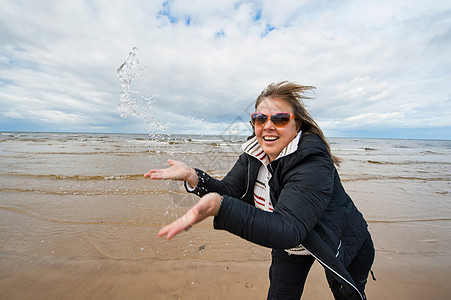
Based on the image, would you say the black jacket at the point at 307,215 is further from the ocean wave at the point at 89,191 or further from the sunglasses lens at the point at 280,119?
the ocean wave at the point at 89,191

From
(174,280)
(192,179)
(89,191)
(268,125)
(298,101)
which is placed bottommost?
(174,280)

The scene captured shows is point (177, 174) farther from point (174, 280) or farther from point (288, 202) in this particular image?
point (174, 280)

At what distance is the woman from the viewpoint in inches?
45.6

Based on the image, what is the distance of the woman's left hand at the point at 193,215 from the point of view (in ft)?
3.47

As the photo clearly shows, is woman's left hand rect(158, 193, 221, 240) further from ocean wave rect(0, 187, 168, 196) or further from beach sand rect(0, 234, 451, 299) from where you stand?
ocean wave rect(0, 187, 168, 196)

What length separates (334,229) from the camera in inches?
62.9

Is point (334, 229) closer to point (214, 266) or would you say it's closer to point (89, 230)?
point (214, 266)

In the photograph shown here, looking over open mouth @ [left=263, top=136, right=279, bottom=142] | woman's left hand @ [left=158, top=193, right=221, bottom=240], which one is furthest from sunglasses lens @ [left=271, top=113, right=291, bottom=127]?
woman's left hand @ [left=158, top=193, right=221, bottom=240]

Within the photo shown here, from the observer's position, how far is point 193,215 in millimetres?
1070

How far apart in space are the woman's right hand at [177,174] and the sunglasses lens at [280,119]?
0.90 meters

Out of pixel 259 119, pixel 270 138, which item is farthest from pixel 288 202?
pixel 259 119

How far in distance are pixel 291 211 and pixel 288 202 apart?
56 millimetres

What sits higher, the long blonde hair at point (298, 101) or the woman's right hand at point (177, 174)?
the long blonde hair at point (298, 101)

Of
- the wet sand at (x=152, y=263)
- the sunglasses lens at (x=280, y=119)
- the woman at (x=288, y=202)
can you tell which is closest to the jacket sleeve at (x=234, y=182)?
the woman at (x=288, y=202)
